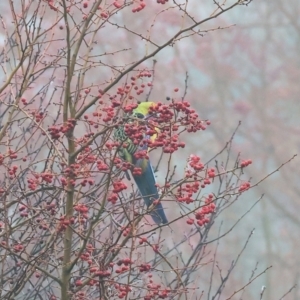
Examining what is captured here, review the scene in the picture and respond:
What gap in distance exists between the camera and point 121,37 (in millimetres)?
10477

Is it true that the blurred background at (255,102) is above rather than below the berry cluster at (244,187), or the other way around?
above

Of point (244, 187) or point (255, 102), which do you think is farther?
point (255, 102)

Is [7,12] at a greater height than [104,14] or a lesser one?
greater

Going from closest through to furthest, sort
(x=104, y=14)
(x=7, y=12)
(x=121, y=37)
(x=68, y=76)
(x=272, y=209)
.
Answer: (x=68, y=76), (x=104, y=14), (x=7, y=12), (x=121, y=37), (x=272, y=209)

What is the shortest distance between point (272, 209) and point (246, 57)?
2.90m

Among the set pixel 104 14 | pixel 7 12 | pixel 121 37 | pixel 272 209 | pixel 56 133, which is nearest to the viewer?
pixel 56 133

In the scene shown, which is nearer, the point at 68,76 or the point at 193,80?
the point at 68,76

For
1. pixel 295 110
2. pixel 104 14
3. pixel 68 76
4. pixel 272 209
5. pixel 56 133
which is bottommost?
pixel 56 133

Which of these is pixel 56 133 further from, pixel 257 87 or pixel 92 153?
pixel 257 87

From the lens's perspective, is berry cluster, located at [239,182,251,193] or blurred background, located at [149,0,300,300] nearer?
berry cluster, located at [239,182,251,193]

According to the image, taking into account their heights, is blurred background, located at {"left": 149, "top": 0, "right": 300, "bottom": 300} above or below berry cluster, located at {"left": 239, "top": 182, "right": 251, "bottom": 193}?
above

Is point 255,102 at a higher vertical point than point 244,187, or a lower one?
higher

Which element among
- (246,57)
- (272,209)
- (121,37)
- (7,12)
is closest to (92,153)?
(7,12)

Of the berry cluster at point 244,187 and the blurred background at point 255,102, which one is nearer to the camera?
the berry cluster at point 244,187
